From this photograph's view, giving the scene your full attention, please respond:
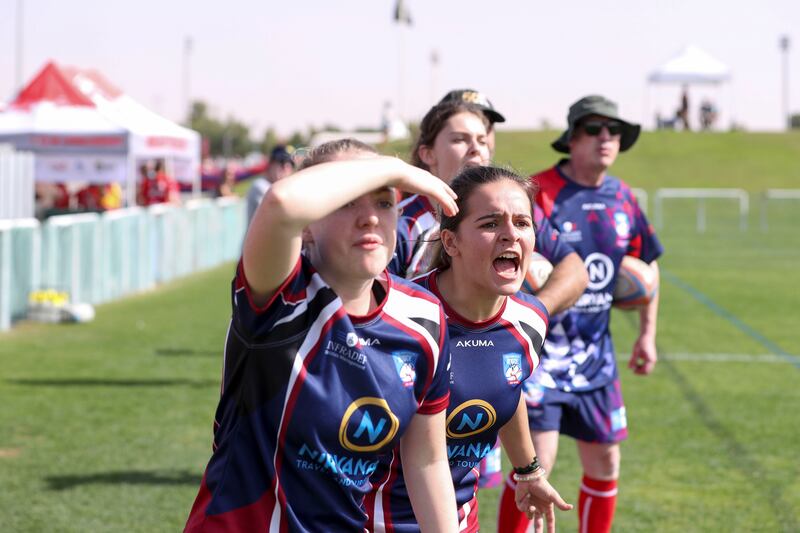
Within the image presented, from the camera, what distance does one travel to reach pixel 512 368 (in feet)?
11.7

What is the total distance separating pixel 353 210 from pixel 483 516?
4118mm

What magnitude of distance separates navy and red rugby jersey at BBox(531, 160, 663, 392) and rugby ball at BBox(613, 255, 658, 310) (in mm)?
45

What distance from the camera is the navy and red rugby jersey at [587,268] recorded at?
5.39 m

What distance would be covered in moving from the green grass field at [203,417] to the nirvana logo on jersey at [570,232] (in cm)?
92

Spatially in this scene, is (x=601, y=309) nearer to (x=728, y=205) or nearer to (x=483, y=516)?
(x=483, y=516)

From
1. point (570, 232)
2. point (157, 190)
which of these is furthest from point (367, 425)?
point (157, 190)

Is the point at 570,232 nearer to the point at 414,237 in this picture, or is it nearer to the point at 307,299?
the point at 414,237

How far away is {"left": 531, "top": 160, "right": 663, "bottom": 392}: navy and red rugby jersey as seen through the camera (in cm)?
539

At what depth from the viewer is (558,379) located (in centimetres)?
536

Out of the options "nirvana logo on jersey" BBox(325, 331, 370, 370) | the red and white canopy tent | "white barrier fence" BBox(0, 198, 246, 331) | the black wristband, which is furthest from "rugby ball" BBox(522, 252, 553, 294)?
the red and white canopy tent

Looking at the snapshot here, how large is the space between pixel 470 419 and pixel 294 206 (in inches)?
47.9

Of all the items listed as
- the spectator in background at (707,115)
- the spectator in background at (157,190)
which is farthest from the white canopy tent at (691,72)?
the spectator in background at (157,190)

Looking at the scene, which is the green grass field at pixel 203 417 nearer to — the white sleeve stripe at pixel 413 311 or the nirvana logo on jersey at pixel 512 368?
the nirvana logo on jersey at pixel 512 368

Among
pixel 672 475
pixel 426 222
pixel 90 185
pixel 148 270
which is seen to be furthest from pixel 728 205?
pixel 426 222
